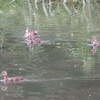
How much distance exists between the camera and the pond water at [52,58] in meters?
10.6

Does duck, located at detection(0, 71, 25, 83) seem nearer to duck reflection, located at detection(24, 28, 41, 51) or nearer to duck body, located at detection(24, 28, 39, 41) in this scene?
duck reflection, located at detection(24, 28, 41, 51)

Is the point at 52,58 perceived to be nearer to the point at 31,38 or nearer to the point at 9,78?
the point at 9,78

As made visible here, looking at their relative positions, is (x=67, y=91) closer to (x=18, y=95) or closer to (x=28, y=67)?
(x=18, y=95)

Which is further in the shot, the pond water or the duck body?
the duck body

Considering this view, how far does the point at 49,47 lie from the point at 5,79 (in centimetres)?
369

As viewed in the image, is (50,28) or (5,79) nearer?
(5,79)

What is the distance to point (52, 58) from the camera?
13.3 m

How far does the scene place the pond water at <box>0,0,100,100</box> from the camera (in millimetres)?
10592

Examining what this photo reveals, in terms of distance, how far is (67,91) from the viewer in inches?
414

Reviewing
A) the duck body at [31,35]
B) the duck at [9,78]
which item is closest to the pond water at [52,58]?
the duck at [9,78]

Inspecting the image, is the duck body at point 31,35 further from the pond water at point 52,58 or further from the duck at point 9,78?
the duck at point 9,78

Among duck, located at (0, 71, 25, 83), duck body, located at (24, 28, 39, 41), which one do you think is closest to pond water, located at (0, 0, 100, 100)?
duck, located at (0, 71, 25, 83)

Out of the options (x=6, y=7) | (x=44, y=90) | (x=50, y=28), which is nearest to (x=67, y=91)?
(x=44, y=90)

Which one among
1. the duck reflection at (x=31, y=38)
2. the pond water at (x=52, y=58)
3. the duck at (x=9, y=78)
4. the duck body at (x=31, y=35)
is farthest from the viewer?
the duck body at (x=31, y=35)
